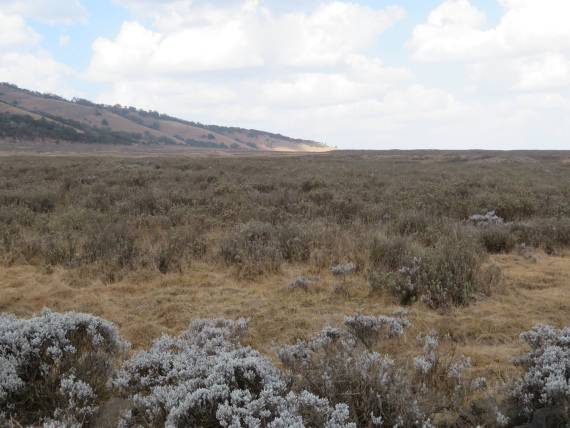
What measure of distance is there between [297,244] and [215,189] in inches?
286

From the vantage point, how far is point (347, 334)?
3834mm

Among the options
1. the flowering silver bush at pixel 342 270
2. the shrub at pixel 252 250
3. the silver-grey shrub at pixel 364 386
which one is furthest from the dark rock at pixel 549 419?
the shrub at pixel 252 250

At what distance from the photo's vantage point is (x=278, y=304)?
5207mm

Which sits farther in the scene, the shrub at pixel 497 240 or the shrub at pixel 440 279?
the shrub at pixel 497 240

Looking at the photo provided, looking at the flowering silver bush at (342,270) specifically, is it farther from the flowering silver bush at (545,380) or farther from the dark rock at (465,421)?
the dark rock at (465,421)

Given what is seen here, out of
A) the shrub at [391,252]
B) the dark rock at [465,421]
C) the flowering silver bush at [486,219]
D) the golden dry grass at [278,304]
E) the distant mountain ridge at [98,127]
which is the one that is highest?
the distant mountain ridge at [98,127]

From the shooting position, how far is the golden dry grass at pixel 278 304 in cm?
427

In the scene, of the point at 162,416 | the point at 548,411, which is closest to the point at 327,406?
the point at 162,416

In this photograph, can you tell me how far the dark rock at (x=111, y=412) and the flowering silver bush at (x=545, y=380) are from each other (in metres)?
2.68

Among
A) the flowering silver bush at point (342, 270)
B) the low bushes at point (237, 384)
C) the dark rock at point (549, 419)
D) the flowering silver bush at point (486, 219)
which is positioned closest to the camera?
the dark rock at point (549, 419)

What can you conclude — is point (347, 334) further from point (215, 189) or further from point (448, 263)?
point (215, 189)

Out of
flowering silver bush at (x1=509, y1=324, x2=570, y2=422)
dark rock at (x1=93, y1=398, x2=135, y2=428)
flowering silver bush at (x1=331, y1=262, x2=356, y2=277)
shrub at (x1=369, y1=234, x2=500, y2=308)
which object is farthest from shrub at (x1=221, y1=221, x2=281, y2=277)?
flowering silver bush at (x1=509, y1=324, x2=570, y2=422)

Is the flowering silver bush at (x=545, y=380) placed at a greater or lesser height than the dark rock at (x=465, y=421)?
greater

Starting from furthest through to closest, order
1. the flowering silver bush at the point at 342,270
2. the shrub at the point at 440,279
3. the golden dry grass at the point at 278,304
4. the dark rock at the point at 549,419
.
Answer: the flowering silver bush at the point at 342,270
the shrub at the point at 440,279
the golden dry grass at the point at 278,304
the dark rock at the point at 549,419
